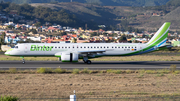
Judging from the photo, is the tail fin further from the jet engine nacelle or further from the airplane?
the jet engine nacelle

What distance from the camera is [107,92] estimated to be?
18734mm

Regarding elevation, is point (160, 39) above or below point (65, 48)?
above

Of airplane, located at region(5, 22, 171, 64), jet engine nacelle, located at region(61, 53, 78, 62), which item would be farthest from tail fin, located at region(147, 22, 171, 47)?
jet engine nacelle, located at region(61, 53, 78, 62)

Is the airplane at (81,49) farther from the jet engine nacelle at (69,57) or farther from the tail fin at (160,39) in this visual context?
the jet engine nacelle at (69,57)

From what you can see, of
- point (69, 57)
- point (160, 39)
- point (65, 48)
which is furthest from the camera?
point (160, 39)

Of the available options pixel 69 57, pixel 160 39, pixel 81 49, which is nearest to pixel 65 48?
pixel 81 49

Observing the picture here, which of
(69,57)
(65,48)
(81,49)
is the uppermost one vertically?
(65,48)

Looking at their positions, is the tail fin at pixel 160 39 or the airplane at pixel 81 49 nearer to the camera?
the airplane at pixel 81 49

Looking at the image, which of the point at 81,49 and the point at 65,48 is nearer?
the point at 65,48

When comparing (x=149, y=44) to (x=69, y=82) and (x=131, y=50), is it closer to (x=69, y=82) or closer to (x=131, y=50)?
(x=131, y=50)

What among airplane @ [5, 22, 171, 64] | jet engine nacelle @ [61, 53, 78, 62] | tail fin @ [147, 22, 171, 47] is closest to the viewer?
jet engine nacelle @ [61, 53, 78, 62]

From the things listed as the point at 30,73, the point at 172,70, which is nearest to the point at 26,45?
the point at 30,73

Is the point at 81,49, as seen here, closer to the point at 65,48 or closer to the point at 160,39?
the point at 65,48

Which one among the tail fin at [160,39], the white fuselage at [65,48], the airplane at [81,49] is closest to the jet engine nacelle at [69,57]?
the airplane at [81,49]
